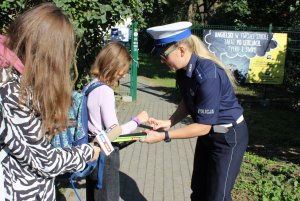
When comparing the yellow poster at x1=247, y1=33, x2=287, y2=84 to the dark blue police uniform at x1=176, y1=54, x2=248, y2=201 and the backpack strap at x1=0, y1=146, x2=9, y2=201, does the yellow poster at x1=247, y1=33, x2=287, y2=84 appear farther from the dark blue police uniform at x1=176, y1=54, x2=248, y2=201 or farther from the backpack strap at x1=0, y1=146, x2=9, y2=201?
the backpack strap at x1=0, y1=146, x2=9, y2=201

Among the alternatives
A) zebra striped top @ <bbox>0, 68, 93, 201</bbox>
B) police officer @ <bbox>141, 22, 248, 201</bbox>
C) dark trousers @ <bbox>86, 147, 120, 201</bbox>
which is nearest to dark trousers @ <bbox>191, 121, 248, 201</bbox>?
police officer @ <bbox>141, 22, 248, 201</bbox>

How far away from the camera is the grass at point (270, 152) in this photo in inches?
200

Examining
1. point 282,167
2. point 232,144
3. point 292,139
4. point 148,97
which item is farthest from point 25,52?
point 148,97

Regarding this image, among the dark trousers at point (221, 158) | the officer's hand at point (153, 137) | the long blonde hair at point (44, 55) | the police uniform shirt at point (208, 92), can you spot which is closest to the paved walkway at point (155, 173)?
the dark trousers at point (221, 158)

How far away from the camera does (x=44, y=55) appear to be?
1863mm

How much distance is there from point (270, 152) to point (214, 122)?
4.30 metres

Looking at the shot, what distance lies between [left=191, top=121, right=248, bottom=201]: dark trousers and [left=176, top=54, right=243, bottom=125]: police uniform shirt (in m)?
0.13

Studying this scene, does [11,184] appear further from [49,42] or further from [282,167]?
[282,167]

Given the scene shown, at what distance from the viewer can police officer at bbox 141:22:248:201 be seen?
301 centimetres

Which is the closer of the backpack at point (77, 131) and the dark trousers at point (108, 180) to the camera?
the backpack at point (77, 131)

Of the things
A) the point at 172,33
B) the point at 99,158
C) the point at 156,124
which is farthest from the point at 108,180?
the point at 172,33

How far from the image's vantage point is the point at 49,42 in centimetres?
187

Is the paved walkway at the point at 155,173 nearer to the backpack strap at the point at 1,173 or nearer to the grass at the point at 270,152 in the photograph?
the grass at the point at 270,152

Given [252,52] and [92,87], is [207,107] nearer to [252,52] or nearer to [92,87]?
[92,87]
